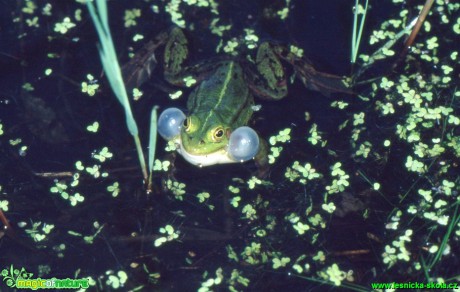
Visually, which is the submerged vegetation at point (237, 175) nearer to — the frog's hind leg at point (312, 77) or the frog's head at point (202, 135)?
the frog's hind leg at point (312, 77)

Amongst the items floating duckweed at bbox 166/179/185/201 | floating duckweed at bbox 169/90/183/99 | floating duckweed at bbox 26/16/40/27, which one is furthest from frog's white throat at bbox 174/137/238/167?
floating duckweed at bbox 26/16/40/27

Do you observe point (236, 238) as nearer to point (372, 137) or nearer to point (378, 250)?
point (378, 250)

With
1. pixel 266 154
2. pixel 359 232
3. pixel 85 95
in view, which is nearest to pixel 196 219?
pixel 266 154

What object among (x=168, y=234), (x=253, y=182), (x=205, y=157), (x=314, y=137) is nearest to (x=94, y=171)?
(x=168, y=234)

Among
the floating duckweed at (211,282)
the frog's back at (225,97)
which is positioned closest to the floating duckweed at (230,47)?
the frog's back at (225,97)

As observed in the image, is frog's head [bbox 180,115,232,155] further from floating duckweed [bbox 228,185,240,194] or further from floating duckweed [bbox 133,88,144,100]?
floating duckweed [bbox 133,88,144,100]
